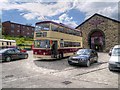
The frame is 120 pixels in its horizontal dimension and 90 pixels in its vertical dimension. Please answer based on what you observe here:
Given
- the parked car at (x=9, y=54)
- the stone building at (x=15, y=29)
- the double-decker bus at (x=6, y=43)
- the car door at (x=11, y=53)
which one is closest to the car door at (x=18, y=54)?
the parked car at (x=9, y=54)

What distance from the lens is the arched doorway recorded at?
1549 inches

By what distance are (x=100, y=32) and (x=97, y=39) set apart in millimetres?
1812

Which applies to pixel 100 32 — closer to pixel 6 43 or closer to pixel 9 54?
pixel 6 43

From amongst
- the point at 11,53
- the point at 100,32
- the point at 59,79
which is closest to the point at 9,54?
the point at 11,53

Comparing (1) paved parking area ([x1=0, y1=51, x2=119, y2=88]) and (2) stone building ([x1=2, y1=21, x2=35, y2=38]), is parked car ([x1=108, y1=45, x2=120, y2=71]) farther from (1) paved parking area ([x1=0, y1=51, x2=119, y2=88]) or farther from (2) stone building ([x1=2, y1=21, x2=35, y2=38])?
(2) stone building ([x1=2, y1=21, x2=35, y2=38])

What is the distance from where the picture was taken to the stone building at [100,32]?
37.0 metres

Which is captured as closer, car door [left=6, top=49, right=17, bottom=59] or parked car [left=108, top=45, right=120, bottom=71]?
parked car [left=108, top=45, right=120, bottom=71]

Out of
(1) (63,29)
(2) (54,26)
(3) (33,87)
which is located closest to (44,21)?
(2) (54,26)

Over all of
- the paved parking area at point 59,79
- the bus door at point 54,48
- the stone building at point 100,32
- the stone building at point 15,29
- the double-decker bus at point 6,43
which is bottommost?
the paved parking area at point 59,79

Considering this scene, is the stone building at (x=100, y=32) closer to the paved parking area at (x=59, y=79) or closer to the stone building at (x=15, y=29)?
the paved parking area at (x=59, y=79)

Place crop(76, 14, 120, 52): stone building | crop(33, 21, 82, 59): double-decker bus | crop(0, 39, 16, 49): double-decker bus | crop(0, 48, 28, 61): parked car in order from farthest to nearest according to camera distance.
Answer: crop(76, 14, 120, 52): stone building
crop(0, 39, 16, 49): double-decker bus
crop(33, 21, 82, 59): double-decker bus
crop(0, 48, 28, 61): parked car

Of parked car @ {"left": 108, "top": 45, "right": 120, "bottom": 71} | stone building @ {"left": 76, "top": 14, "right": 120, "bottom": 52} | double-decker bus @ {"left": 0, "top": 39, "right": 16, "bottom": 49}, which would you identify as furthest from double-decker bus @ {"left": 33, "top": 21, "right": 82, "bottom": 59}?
stone building @ {"left": 76, "top": 14, "right": 120, "bottom": 52}

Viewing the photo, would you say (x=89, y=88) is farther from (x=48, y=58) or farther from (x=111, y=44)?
(x=111, y=44)

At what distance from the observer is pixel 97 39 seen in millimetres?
39906
